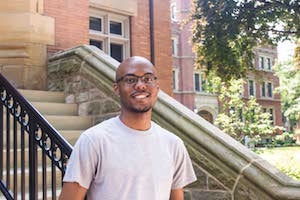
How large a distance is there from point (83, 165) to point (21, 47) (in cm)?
561

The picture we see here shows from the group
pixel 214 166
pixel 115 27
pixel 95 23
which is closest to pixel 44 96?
pixel 214 166

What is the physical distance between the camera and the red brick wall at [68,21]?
23.9 feet

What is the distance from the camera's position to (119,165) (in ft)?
4.96

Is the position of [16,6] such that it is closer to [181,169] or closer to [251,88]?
[181,169]

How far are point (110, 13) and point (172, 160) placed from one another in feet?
24.7

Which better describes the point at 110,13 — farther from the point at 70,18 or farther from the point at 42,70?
the point at 42,70

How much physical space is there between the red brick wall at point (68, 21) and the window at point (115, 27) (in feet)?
3.34

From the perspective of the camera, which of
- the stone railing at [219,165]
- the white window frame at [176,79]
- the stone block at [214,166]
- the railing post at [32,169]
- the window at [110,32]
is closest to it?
the railing post at [32,169]

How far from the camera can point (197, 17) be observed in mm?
12961

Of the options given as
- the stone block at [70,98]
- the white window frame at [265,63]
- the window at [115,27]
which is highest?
the white window frame at [265,63]

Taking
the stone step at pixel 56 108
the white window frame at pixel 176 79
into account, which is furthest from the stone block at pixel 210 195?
the white window frame at pixel 176 79

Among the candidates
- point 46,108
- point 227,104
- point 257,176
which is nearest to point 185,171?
point 257,176

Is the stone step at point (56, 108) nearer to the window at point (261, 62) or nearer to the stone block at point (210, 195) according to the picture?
the stone block at point (210, 195)

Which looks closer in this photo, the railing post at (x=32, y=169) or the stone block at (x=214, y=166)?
the railing post at (x=32, y=169)
